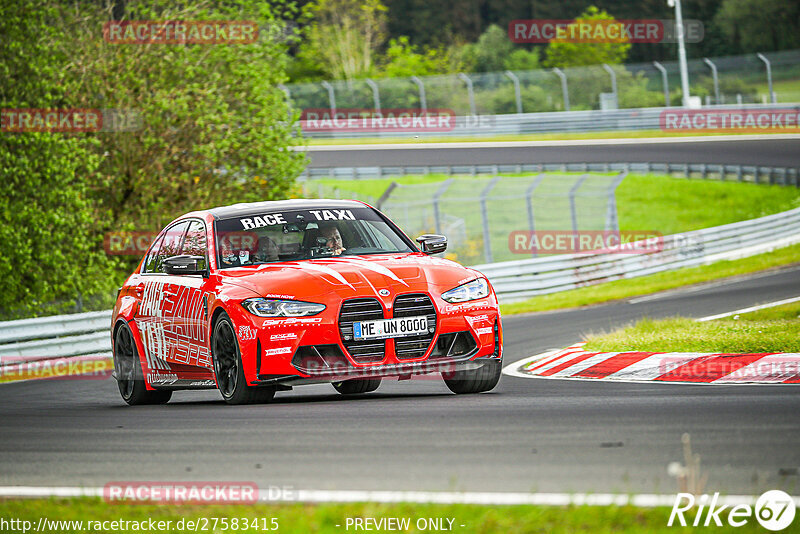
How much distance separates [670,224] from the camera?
38344mm

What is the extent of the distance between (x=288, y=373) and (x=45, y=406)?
3464 millimetres

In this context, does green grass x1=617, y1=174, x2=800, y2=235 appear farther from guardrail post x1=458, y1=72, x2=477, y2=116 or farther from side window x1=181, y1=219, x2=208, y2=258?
side window x1=181, y1=219, x2=208, y2=258

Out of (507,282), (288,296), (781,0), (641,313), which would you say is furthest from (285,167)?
(781,0)

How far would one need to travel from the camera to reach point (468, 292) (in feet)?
30.2

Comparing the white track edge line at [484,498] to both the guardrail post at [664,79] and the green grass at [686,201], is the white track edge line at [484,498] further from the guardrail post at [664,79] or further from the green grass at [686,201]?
the guardrail post at [664,79]

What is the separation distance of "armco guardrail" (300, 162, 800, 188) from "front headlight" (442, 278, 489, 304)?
27304 millimetres

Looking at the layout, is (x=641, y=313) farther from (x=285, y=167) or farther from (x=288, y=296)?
(x=288, y=296)

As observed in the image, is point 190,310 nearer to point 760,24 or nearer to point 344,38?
point 344,38

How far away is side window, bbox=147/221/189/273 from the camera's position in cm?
1083

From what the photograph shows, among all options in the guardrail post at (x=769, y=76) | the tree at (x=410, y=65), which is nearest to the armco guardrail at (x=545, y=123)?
the guardrail post at (x=769, y=76)

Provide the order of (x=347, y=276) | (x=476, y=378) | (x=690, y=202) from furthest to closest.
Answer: (x=690, y=202) < (x=476, y=378) < (x=347, y=276)

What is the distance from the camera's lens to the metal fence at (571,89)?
152 feet

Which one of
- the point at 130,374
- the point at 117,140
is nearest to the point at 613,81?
the point at 117,140

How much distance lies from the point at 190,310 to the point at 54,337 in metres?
9.55
